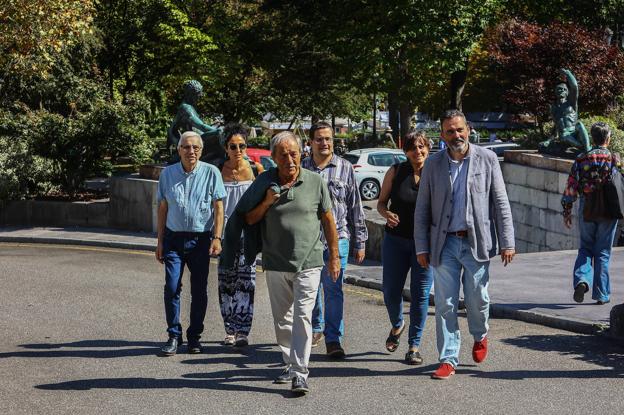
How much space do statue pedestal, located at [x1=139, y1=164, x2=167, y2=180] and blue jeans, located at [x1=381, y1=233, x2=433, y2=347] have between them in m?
12.1

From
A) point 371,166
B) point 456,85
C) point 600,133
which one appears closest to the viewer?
point 600,133

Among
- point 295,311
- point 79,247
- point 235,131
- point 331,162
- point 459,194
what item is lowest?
point 79,247

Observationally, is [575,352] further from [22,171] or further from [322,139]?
[22,171]

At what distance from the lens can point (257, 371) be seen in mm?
8062

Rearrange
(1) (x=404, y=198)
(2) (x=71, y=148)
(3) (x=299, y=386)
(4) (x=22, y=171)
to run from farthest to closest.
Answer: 1. (2) (x=71, y=148)
2. (4) (x=22, y=171)
3. (1) (x=404, y=198)
4. (3) (x=299, y=386)

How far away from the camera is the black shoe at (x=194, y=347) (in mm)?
8734

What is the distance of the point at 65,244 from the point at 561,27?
14.3 m

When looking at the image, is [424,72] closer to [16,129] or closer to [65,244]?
Answer: [16,129]

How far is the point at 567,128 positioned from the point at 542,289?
7.17 m

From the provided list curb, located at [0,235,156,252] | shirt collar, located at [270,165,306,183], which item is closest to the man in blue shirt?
shirt collar, located at [270,165,306,183]

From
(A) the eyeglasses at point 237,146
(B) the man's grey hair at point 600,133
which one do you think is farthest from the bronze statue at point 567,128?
(A) the eyeglasses at point 237,146

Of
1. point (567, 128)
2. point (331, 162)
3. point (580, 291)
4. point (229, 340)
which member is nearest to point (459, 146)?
point (331, 162)

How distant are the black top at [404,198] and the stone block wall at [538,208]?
27.8ft

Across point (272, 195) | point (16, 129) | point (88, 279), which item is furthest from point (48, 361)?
point (16, 129)
